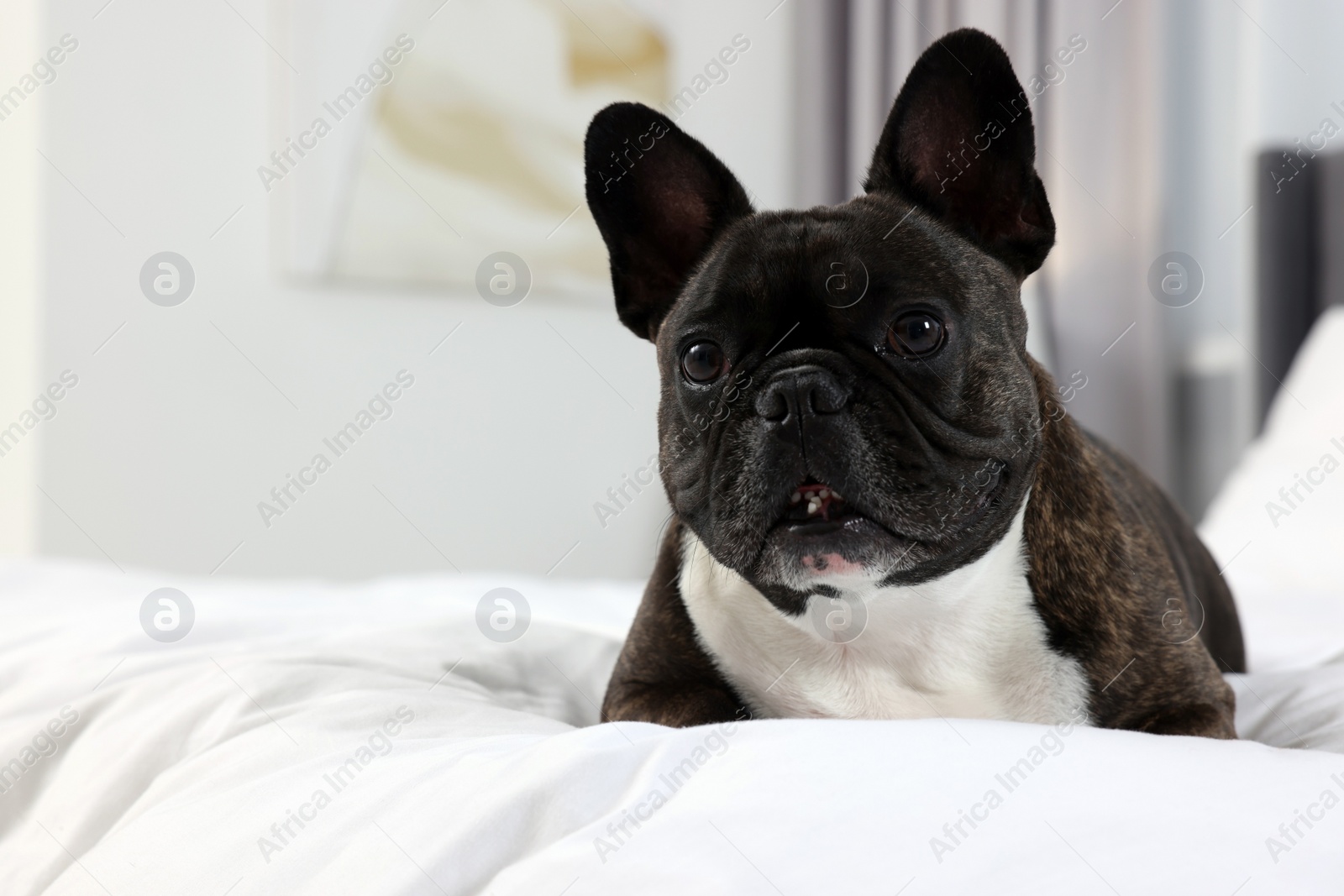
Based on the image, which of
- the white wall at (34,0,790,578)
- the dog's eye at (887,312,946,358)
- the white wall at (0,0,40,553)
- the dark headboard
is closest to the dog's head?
the dog's eye at (887,312,946,358)

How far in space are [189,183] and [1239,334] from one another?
11.9ft

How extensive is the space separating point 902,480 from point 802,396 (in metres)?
0.14

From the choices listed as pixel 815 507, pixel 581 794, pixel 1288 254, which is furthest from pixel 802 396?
pixel 1288 254

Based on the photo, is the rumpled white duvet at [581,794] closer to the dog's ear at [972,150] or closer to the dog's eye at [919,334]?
the dog's eye at [919,334]

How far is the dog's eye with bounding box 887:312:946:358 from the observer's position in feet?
4.06

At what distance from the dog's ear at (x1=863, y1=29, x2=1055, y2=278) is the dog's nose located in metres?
0.40

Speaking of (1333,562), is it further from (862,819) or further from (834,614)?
(862,819)

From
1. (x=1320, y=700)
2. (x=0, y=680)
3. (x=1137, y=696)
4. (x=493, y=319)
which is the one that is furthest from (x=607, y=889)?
(x=493, y=319)

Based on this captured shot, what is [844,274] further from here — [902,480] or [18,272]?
[18,272]

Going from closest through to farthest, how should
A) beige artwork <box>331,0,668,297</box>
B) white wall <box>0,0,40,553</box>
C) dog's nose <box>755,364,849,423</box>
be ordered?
dog's nose <box>755,364,849,423</box>, white wall <box>0,0,40,553</box>, beige artwork <box>331,0,668,297</box>

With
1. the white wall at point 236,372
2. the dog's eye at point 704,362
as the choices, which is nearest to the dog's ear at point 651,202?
the dog's eye at point 704,362

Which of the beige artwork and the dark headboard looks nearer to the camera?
the dark headboard

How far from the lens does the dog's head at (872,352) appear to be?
117 centimetres

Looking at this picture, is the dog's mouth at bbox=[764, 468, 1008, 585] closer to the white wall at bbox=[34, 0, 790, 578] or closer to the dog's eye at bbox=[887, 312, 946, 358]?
the dog's eye at bbox=[887, 312, 946, 358]
